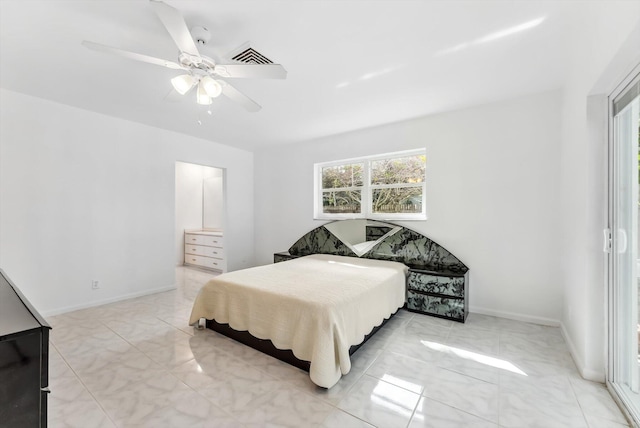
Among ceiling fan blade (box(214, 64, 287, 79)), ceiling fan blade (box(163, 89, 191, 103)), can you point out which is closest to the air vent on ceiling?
ceiling fan blade (box(214, 64, 287, 79))

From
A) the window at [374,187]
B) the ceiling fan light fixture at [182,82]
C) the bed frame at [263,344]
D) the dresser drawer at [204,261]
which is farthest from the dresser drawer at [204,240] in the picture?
the ceiling fan light fixture at [182,82]

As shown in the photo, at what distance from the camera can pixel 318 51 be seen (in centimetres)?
214

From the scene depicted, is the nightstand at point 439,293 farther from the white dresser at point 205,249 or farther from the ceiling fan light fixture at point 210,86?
the white dresser at point 205,249

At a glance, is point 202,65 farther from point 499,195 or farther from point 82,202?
point 499,195

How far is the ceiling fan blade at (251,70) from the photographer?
180 cm

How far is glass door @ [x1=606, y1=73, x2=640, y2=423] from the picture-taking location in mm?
1604

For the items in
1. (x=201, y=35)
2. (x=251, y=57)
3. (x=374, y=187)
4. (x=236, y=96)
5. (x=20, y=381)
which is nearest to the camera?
(x=20, y=381)

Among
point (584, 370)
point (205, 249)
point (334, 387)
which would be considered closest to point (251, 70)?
point (334, 387)

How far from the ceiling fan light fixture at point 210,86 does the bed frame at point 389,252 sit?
2012 millimetres

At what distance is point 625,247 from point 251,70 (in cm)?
268

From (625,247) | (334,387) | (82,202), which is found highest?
(82,202)

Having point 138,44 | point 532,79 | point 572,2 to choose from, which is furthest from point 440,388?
point 138,44

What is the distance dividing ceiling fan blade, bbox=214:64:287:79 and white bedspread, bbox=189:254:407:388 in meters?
1.65

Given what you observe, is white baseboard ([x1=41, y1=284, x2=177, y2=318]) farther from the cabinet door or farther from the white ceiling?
the cabinet door
